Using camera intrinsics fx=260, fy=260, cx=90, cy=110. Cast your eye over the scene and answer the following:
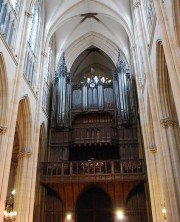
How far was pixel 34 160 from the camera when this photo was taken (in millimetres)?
14352

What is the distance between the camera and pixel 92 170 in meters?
→ 16.0

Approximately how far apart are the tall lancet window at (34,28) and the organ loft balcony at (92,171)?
24.9ft

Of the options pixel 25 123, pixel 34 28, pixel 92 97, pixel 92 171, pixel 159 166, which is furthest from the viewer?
pixel 92 97

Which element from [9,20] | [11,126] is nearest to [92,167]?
[11,126]

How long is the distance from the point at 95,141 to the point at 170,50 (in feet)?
33.9

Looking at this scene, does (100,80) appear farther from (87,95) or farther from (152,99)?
(152,99)

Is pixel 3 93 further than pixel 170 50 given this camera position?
Yes

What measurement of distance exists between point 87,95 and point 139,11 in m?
7.67

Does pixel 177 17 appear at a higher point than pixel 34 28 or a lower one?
lower

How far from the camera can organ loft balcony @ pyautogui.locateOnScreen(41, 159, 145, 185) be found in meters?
15.3

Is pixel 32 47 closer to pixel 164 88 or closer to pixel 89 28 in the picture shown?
pixel 89 28

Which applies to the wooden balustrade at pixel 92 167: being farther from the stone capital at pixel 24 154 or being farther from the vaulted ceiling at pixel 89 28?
the vaulted ceiling at pixel 89 28

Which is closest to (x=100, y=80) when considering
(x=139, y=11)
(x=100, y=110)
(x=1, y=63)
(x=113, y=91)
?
(x=113, y=91)

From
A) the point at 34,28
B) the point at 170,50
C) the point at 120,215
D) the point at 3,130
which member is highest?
the point at 34,28
